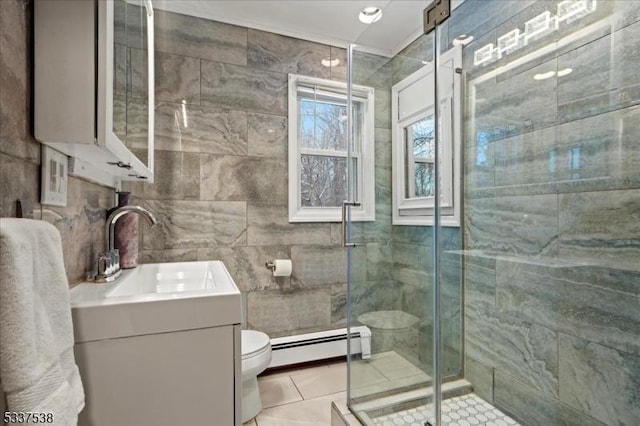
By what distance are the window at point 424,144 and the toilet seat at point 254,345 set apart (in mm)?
1150

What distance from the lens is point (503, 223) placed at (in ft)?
5.74

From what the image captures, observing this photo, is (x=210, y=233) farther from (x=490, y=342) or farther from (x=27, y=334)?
(x=490, y=342)

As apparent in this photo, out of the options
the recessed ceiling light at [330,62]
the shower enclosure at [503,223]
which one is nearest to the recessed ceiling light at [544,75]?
the shower enclosure at [503,223]

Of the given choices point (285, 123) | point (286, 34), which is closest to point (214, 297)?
point (285, 123)

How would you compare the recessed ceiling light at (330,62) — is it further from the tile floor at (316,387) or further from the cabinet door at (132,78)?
the tile floor at (316,387)

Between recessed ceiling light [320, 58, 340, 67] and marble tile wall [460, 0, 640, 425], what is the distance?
87 cm

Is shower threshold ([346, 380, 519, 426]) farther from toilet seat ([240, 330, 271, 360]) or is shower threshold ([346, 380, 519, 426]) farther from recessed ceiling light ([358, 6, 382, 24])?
recessed ceiling light ([358, 6, 382, 24])

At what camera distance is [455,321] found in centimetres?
197

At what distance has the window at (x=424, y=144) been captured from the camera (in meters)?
1.96

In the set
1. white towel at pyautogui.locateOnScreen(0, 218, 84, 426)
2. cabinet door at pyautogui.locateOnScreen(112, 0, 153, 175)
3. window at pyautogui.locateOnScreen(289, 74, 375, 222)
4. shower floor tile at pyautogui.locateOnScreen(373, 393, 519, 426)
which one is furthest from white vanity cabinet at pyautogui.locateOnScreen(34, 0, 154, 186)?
shower floor tile at pyautogui.locateOnScreen(373, 393, 519, 426)

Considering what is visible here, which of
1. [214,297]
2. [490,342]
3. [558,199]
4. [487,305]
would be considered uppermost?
[558,199]

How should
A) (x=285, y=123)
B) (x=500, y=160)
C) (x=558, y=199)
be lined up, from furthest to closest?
(x=285, y=123) → (x=500, y=160) → (x=558, y=199)

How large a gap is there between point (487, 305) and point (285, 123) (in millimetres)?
1775

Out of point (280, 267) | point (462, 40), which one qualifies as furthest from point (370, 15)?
point (280, 267)
